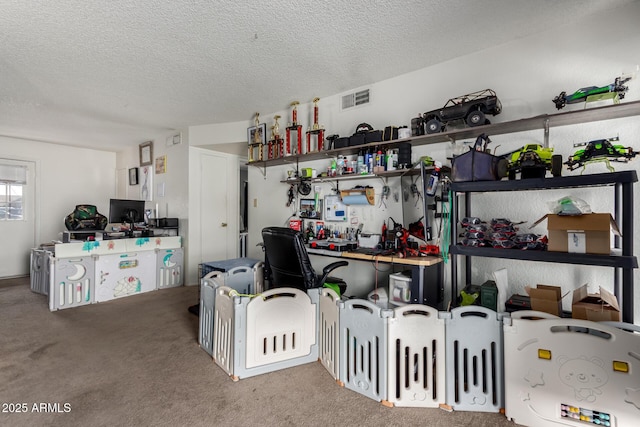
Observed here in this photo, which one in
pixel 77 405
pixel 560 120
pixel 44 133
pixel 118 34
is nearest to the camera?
pixel 77 405

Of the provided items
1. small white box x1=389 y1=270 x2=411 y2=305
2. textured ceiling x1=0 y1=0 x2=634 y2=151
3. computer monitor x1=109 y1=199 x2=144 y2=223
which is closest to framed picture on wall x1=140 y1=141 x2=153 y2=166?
computer monitor x1=109 y1=199 x2=144 y2=223

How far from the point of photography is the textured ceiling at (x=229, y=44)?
6.63 feet

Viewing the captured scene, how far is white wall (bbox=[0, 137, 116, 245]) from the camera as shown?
5438mm

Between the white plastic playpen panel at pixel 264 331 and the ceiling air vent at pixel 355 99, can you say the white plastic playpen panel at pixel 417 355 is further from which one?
the ceiling air vent at pixel 355 99

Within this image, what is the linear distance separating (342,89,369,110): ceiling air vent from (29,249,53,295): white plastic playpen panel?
412cm

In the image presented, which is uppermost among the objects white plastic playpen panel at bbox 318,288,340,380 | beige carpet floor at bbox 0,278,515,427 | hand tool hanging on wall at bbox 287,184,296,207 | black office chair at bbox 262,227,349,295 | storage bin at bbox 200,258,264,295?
hand tool hanging on wall at bbox 287,184,296,207

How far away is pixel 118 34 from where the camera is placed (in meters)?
2.28

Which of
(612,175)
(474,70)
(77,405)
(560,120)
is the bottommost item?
(77,405)

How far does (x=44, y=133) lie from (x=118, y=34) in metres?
4.02

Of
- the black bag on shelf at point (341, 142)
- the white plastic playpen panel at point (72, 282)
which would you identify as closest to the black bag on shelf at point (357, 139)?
the black bag on shelf at point (341, 142)

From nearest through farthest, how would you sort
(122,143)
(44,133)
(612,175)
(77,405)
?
(612,175) < (77,405) < (44,133) < (122,143)

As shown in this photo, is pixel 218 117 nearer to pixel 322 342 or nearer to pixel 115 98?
pixel 115 98

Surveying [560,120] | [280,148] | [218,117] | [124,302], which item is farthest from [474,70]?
[124,302]

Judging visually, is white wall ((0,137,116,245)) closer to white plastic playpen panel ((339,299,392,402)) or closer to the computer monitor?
the computer monitor
